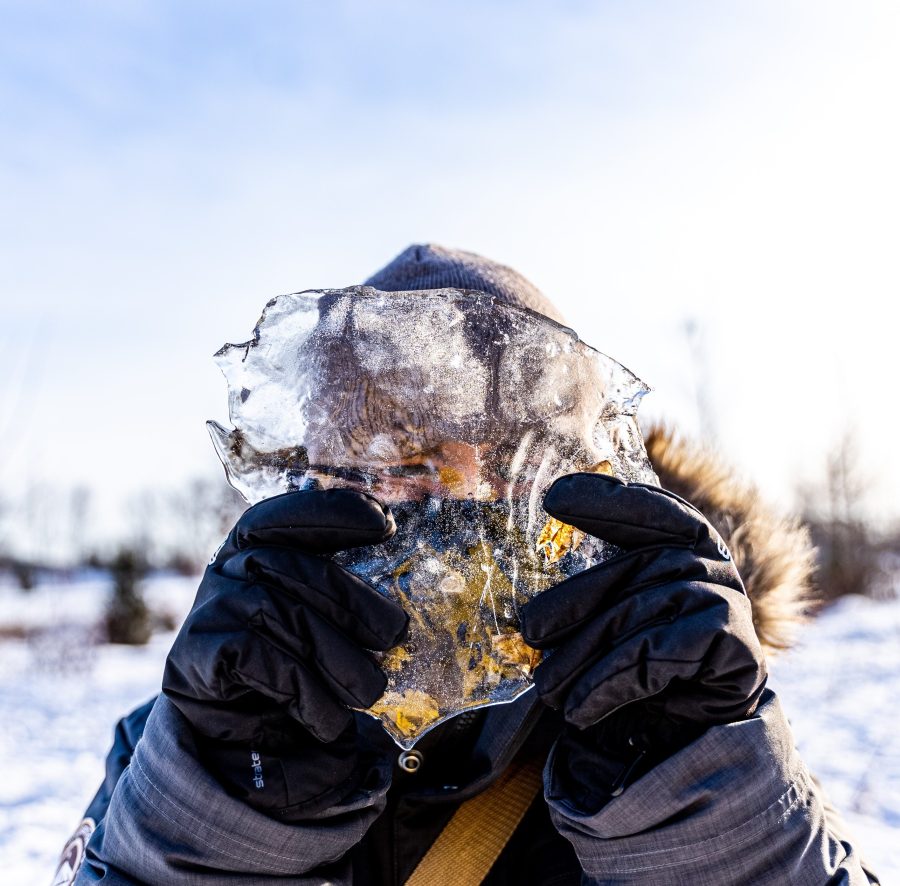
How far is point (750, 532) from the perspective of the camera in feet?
5.93

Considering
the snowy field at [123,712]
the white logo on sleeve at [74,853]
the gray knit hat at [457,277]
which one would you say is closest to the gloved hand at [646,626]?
the gray knit hat at [457,277]

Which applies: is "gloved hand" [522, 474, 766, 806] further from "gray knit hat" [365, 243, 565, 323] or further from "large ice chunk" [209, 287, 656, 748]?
"gray knit hat" [365, 243, 565, 323]

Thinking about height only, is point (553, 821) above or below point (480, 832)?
above

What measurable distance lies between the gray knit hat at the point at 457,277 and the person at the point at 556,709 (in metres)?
0.61

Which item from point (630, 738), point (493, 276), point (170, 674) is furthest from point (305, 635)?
point (493, 276)

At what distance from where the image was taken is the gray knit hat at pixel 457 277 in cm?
165

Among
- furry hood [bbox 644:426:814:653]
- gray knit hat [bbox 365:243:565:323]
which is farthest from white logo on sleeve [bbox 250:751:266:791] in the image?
furry hood [bbox 644:426:814:653]

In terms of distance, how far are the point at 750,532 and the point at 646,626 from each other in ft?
2.68

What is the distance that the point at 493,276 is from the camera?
171cm

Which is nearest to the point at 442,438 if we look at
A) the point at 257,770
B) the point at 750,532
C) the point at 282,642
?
the point at 282,642

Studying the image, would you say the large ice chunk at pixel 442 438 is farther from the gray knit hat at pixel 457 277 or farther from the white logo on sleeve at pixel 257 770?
the gray knit hat at pixel 457 277

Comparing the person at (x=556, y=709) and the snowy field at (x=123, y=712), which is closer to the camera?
the person at (x=556, y=709)

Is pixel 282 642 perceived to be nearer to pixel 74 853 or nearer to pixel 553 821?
pixel 553 821

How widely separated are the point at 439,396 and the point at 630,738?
23.9 inches
